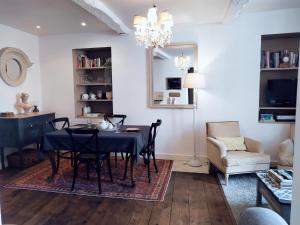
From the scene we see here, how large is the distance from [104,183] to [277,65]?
3.51 meters

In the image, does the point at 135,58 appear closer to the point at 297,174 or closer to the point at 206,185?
the point at 206,185

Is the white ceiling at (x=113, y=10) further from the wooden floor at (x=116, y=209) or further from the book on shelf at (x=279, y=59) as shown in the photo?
the wooden floor at (x=116, y=209)


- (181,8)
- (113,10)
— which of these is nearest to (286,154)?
(181,8)

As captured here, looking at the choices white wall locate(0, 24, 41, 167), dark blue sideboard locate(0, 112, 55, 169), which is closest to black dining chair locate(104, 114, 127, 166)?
dark blue sideboard locate(0, 112, 55, 169)

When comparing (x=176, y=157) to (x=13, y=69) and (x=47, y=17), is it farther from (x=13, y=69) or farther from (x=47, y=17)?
(x=13, y=69)

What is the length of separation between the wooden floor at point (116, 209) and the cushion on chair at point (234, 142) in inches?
29.7

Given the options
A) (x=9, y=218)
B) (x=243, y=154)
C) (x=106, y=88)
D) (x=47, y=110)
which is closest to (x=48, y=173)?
(x=9, y=218)

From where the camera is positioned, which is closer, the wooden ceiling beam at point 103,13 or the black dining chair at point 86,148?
the wooden ceiling beam at point 103,13

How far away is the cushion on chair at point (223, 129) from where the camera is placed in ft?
12.7

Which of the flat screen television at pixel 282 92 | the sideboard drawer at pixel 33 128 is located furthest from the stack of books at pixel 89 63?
the flat screen television at pixel 282 92

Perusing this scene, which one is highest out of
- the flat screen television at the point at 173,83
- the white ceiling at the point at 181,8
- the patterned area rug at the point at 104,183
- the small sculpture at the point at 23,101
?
the white ceiling at the point at 181,8

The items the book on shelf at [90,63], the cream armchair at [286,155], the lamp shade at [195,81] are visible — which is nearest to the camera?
the cream armchair at [286,155]

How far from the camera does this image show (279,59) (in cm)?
400

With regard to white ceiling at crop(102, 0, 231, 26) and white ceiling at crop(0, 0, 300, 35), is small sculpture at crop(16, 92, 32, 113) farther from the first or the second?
white ceiling at crop(102, 0, 231, 26)
